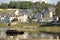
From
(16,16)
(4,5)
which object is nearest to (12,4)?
(4,5)

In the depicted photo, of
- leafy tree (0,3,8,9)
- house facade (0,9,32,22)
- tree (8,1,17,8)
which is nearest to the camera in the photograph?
house facade (0,9,32,22)

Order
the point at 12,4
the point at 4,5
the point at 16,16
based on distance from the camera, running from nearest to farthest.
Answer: the point at 16,16 → the point at 4,5 → the point at 12,4

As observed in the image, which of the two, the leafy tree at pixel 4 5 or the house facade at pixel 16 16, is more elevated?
the leafy tree at pixel 4 5

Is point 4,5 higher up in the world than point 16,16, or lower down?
higher up

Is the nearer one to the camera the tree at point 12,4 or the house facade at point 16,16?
the house facade at point 16,16

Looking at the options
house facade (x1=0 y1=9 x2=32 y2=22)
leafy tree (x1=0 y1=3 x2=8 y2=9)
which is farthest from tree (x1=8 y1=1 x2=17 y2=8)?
house facade (x1=0 y1=9 x2=32 y2=22)

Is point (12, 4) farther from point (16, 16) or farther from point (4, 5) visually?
point (16, 16)

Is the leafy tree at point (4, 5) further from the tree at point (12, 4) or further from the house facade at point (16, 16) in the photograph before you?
the house facade at point (16, 16)

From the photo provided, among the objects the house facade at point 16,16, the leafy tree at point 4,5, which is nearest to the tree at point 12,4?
the leafy tree at point 4,5

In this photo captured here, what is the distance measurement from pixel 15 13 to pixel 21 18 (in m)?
1.25

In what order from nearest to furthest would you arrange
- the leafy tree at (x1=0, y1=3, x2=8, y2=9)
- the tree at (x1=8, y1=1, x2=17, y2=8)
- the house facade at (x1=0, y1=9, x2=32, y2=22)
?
1. the house facade at (x1=0, y1=9, x2=32, y2=22)
2. the leafy tree at (x1=0, y1=3, x2=8, y2=9)
3. the tree at (x1=8, y1=1, x2=17, y2=8)

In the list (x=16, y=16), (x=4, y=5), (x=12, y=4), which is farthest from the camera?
(x=12, y=4)

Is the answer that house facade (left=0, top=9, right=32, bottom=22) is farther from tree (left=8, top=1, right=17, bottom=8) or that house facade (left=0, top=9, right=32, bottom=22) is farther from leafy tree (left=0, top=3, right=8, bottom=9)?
tree (left=8, top=1, right=17, bottom=8)

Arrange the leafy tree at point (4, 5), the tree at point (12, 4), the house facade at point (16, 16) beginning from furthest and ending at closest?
the tree at point (12, 4) → the leafy tree at point (4, 5) → the house facade at point (16, 16)
